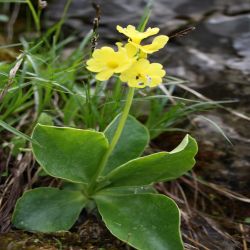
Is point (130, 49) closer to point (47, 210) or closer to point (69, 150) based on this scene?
point (69, 150)

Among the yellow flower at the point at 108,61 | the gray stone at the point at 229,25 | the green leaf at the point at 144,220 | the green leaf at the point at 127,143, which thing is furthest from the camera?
the gray stone at the point at 229,25

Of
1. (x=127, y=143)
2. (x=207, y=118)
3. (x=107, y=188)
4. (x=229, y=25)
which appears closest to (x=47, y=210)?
(x=107, y=188)

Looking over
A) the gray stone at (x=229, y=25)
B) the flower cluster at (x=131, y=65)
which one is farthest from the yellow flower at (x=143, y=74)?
the gray stone at (x=229, y=25)

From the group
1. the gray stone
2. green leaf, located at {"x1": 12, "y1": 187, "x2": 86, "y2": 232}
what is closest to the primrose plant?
green leaf, located at {"x1": 12, "y1": 187, "x2": 86, "y2": 232}

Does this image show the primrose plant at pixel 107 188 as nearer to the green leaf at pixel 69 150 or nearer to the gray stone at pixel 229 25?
the green leaf at pixel 69 150

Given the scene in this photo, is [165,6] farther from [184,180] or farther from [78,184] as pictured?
[78,184]

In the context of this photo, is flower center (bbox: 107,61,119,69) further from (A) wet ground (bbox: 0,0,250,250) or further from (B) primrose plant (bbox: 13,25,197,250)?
(A) wet ground (bbox: 0,0,250,250)

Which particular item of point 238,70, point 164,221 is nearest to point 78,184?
point 164,221
